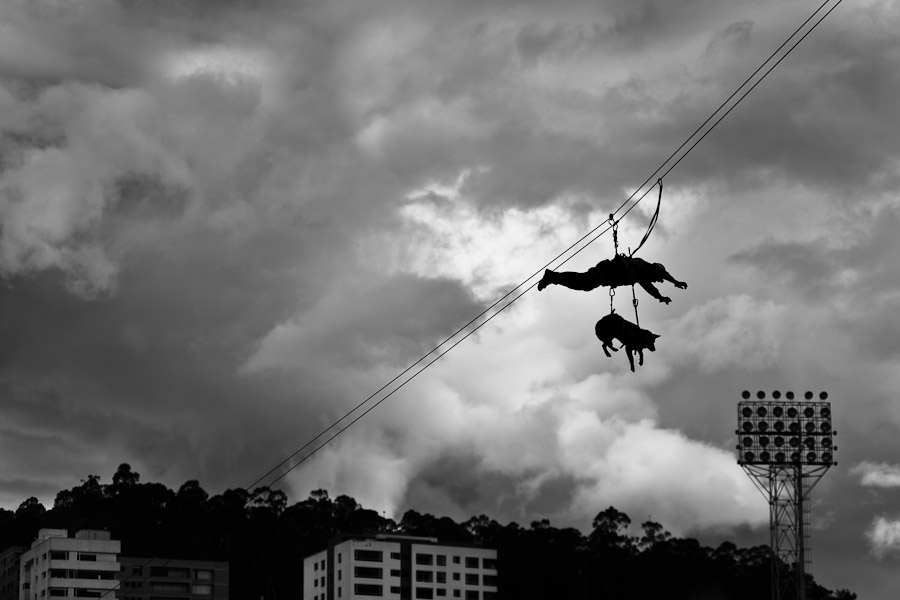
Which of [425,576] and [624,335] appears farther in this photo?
[425,576]

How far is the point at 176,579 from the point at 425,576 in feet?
109

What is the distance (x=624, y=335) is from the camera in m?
34.7

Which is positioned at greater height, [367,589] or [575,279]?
[575,279]

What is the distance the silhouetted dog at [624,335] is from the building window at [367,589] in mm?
149453

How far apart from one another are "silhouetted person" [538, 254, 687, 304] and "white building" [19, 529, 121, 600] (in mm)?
155895

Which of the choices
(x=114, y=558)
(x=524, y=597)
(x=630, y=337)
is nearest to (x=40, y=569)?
(x=114, y=558)

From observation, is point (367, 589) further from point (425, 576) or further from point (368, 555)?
point (425, 576)

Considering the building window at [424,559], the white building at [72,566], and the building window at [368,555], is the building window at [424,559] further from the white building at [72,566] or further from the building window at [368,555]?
the white building at [72,566]

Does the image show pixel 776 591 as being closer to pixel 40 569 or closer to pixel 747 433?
pixel 747 433

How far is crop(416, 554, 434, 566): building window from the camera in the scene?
7269 inches

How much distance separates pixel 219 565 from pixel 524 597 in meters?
38.4

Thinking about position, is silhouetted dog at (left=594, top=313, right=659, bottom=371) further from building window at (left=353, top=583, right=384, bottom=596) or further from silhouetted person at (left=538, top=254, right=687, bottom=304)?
building window at (left=353, top=583, right=384, bottom=596)

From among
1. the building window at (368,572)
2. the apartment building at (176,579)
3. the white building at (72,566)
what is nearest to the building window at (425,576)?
the building window at (368,572)

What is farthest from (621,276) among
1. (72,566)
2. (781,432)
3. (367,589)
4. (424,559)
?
(72,566)
